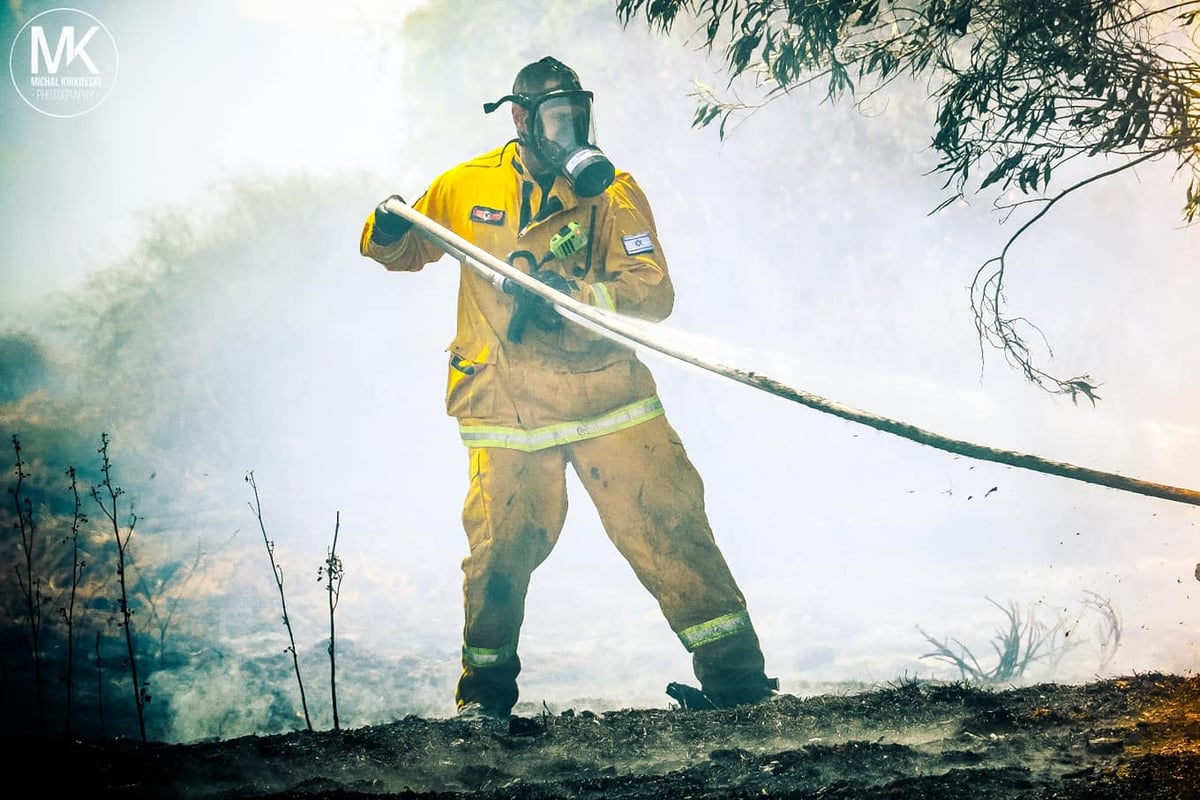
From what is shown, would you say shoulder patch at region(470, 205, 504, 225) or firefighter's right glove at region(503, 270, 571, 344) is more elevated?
shoulder patch at region(470, 205, 504, 225)

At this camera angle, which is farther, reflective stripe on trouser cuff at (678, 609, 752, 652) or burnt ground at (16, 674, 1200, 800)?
reflective stripe on trouser cuff at (678, 609, 752, 652)

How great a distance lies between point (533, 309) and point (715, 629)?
Answer: 1840 millimetres

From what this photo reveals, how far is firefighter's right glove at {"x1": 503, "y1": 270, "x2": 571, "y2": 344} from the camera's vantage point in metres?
3.95

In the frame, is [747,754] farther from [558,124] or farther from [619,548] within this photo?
[558,124]

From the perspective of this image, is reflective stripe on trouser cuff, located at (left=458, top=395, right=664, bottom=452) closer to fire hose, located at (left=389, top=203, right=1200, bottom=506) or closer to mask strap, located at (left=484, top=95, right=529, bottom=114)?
fire hose, located at (left=389, top=203, right=1200, bottom=506)

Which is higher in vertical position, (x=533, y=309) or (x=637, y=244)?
(x=637, y=244)

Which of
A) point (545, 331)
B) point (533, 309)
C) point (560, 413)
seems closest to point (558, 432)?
point (560, 413)

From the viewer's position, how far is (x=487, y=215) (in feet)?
14.2

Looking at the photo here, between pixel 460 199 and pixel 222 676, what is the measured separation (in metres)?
6.21

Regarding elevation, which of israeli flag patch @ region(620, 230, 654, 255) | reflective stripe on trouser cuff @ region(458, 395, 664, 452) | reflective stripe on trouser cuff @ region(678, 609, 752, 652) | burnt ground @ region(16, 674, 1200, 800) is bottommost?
burnt ground @ region(16, 674, 1200, 800)

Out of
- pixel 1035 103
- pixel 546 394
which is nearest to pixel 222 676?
pixel 546 394

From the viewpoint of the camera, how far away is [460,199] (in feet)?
14.5

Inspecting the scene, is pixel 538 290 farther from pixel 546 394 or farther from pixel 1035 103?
pixel 1035 103

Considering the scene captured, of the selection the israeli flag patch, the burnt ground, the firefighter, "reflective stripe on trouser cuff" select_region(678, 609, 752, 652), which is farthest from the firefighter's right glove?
the burnt ground
